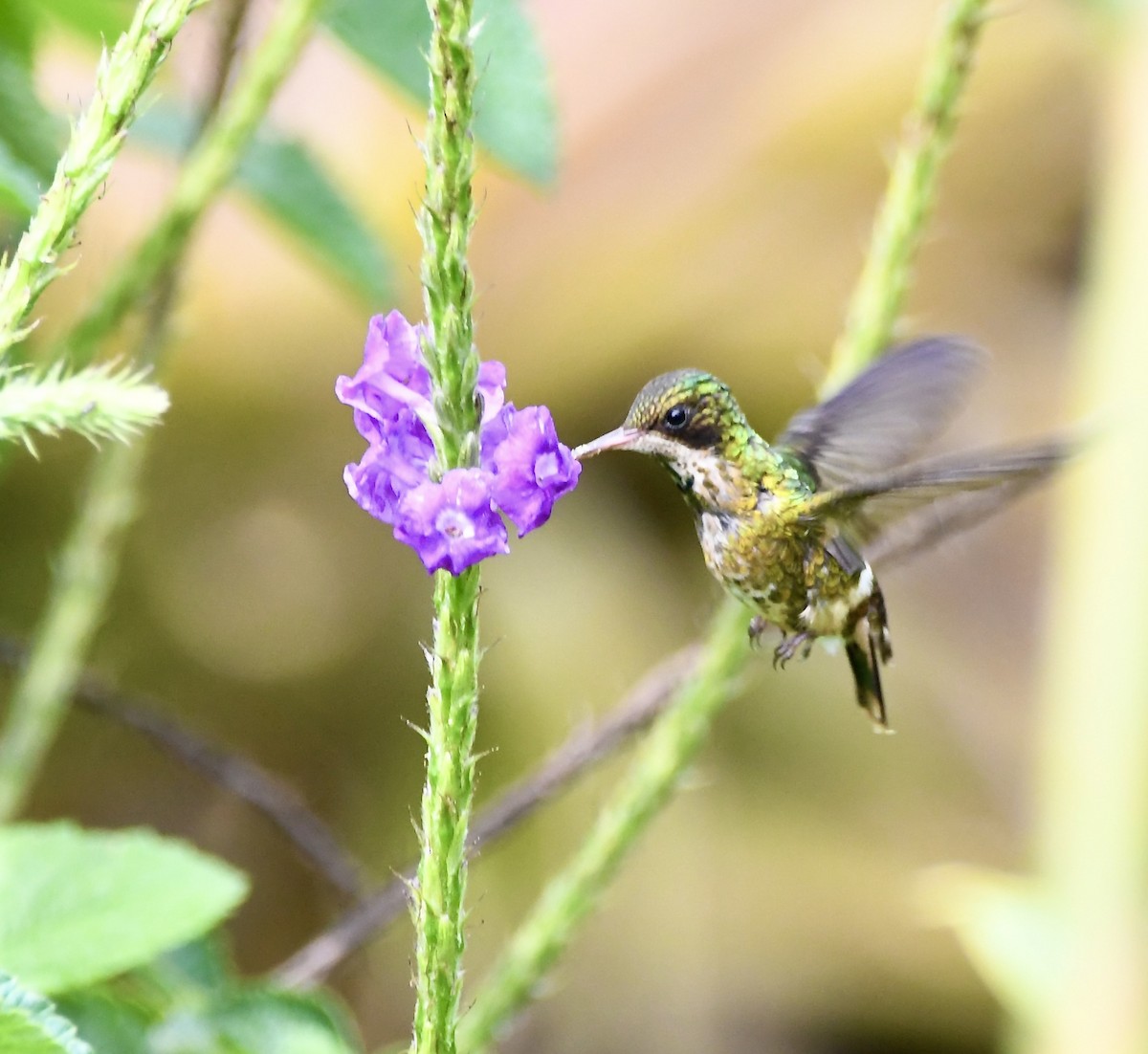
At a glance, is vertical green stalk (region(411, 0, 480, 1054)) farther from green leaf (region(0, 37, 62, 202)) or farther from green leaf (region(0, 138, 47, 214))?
green leaf (region(0, 37, 62, 202))

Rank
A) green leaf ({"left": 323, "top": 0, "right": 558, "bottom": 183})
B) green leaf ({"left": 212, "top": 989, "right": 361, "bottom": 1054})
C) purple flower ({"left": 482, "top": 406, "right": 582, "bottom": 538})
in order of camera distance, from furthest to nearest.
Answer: green leaf ({"left": 323, "top": 0, "right": 558, "bottom": 183}) → green leaf ({"left": 212, "top": 989, "right": 361, "bottom": 1054}) → purple flower ({"left": 482, "top": 406, "right": 582, "bottom": 538})

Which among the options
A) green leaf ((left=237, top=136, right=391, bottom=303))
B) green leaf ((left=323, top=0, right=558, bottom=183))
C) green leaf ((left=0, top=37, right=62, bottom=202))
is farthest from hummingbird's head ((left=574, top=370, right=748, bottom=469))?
green leaf ((left=0, top=37, right=62, bottom=202))

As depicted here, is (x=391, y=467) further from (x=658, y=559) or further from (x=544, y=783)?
(x=658, y=559)

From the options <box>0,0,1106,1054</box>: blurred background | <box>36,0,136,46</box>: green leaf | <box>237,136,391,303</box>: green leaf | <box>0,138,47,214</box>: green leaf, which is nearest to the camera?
<box>0,138,47,214</box>: green leaf

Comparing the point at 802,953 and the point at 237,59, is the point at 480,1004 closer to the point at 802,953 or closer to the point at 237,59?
the point at 237,59

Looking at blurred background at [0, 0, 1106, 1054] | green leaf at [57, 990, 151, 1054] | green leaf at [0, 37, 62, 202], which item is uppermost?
blurred background at [0, 0, 1106, 1054]

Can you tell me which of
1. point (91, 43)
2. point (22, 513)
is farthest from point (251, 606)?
point (91, 43)

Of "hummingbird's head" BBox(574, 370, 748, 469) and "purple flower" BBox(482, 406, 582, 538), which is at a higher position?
"hummingbird's head" BBox(574, 370, 748, 469)
